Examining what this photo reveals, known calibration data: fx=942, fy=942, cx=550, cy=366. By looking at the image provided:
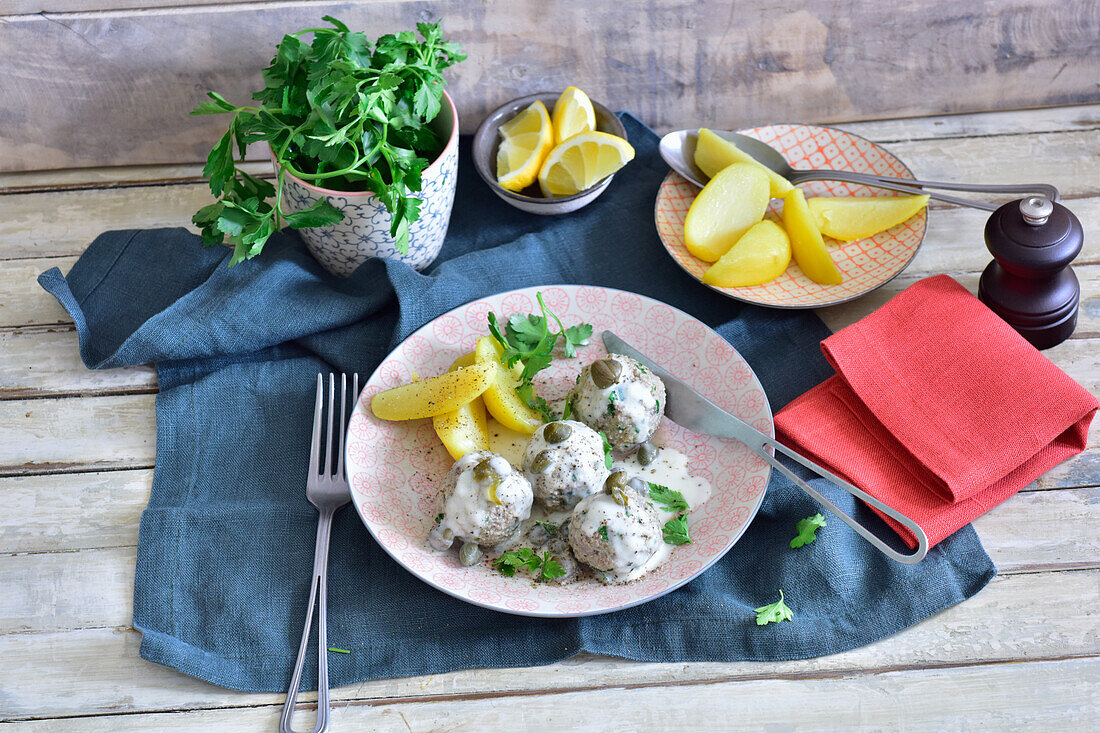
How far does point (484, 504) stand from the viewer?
4.56ft

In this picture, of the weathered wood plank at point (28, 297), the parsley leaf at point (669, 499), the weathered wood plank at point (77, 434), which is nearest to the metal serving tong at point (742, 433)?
the parsley leaf at point (669, 499)

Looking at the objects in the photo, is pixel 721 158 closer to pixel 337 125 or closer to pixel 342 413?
pixel 337 125

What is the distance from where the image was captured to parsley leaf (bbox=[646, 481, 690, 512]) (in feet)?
4.93

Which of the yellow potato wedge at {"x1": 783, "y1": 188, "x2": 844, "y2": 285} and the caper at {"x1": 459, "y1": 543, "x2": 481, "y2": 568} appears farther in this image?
the yellow potato wedge at {"x1": 783, "y1": 188, "x2": 844, "y2": 285}

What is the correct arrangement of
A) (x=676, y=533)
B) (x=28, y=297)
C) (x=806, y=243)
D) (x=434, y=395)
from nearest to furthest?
(x=676, y=533) → (x=434, y=395) → (x=806, y=243) → (x=28, y=297)

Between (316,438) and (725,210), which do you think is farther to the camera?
(725,210)

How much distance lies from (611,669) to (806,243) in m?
0.89

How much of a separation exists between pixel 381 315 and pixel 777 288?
76cm

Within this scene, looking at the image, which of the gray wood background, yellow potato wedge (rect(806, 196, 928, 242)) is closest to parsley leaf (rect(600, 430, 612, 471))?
yellow potato wedge (rect(806, 196, 928, 242))

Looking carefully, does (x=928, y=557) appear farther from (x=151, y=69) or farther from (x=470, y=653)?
(x=151, y=69)

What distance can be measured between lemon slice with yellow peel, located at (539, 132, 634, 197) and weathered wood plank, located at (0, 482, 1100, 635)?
936 millimetres

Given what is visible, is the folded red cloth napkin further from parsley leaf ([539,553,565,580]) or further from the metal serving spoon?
parsley leaf ([539,553,565,580])

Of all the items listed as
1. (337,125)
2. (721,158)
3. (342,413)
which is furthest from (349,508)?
(721,158)

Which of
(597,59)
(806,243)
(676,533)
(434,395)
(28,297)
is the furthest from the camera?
(597,59)
